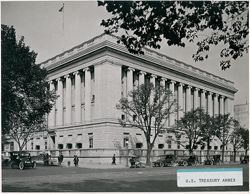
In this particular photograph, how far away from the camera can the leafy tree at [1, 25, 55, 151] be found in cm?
2347

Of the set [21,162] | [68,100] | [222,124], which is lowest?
[21,162]

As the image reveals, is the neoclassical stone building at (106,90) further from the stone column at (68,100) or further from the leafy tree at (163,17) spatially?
the leafy tree at (163,17)

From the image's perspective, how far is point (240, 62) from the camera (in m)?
16.1

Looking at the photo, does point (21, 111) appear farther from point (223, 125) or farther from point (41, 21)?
point (223, 125)

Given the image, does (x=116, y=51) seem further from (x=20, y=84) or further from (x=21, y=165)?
(x=20, y=84)

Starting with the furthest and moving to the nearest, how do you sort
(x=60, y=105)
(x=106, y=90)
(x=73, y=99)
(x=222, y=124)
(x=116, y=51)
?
(x=60, y=105) < (x=73, y=99) < (x=222, y=124) < (x=116, y=51) < (x=106, y=90)

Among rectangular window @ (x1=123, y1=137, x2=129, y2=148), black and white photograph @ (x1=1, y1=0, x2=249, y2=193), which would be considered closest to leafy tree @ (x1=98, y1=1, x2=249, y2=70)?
black and white photograph @ (x1=1, y1=0, x2=249, y2=193)

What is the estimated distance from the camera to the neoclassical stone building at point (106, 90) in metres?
44.5

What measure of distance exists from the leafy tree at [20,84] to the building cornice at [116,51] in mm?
13222

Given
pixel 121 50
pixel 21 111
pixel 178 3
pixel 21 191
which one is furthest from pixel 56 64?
pixel 178 3

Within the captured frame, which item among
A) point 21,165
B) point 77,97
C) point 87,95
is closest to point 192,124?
point 87,95

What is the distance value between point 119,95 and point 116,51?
212 inches

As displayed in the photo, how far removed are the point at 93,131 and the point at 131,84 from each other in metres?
7.89

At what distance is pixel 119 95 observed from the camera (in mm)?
45375
